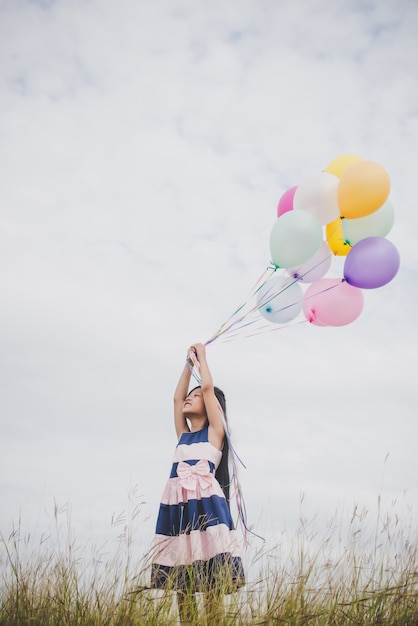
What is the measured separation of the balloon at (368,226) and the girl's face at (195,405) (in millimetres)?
1436

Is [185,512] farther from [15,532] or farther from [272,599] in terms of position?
[15,532]

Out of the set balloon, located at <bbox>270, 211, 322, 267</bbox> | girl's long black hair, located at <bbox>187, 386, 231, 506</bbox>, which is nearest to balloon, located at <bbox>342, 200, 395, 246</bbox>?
balloon, located at <bbox>270, 211, 322, 267</bbox>

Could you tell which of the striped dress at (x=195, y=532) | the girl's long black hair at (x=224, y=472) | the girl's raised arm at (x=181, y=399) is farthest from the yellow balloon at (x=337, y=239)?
the striped dress at (x=195, y=532)

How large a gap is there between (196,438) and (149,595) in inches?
35.9

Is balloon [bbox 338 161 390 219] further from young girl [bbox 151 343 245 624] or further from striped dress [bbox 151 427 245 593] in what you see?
Result: striped dress [bbox 151 427 245 593]

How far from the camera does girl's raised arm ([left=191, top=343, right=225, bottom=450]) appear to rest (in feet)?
10.9

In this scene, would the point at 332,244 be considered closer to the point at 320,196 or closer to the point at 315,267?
the point at 315,267

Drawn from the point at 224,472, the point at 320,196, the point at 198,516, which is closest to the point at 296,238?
the point at 320,196

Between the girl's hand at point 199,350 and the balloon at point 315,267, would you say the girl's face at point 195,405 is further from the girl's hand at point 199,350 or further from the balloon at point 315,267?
the balloon at point 315,267

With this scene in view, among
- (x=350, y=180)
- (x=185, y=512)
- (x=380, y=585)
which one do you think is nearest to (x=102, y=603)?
(x=185, y=512)

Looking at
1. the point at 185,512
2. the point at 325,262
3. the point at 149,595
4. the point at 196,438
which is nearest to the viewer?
the point at 149,595

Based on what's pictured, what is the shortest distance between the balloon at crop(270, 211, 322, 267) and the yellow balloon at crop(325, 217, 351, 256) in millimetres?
302

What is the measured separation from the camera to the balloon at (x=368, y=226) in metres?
3.78

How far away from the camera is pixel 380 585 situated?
2.93 meters
